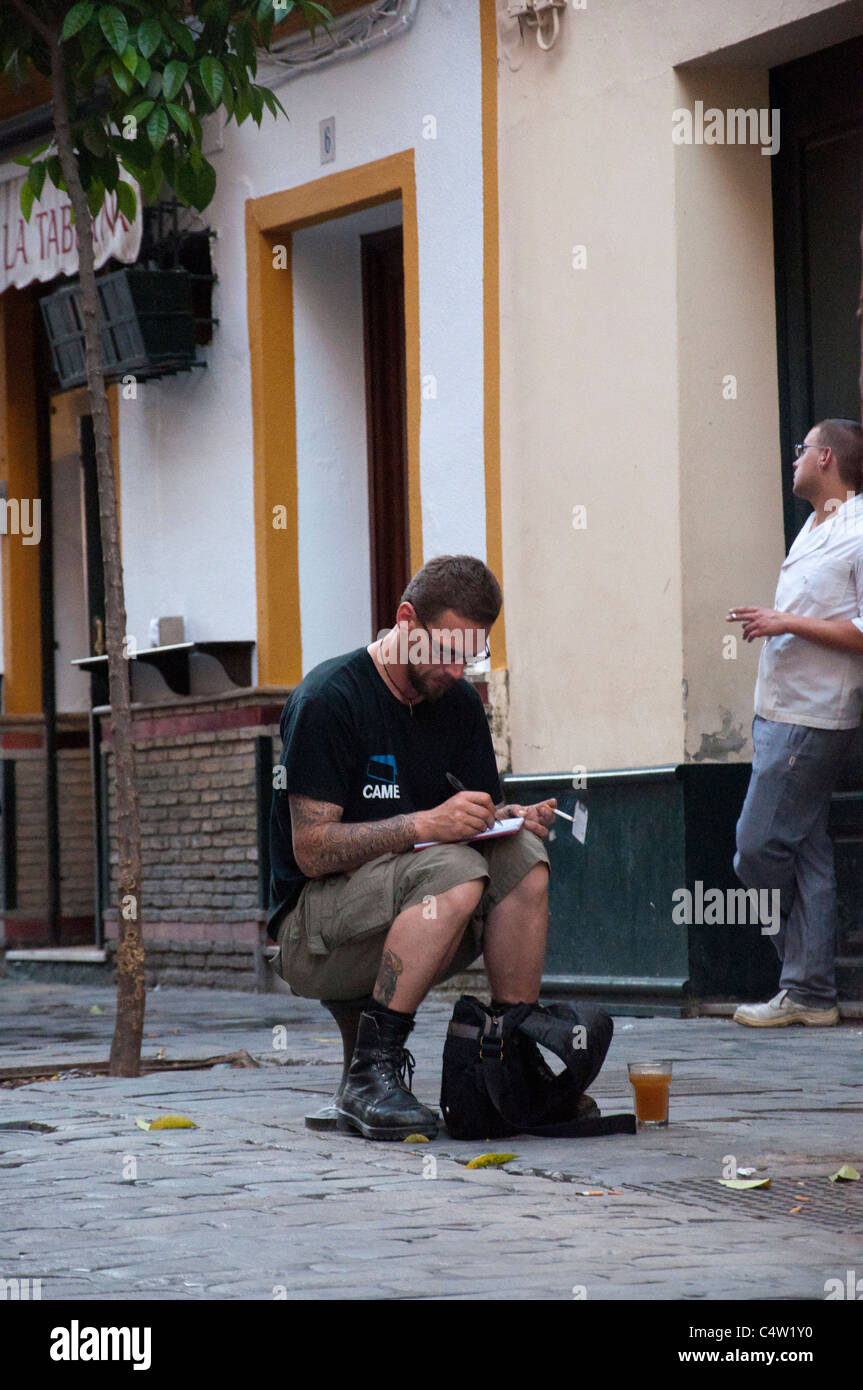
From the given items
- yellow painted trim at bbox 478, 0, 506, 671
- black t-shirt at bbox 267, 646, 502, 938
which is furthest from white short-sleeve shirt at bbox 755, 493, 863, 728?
black t-shirt at bbox 267, 646, 502, 938

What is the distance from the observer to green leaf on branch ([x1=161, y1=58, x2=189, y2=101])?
22.9 feet

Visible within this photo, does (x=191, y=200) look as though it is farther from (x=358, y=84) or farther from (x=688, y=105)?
(x=358, y=84)

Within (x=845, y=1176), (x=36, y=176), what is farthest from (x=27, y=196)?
(x=845, y=1176)

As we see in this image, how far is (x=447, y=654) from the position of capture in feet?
17.6

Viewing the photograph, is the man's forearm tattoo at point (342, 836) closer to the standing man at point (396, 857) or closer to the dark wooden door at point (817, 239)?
the standing man at point (396, 857)

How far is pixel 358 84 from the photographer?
10359 mm

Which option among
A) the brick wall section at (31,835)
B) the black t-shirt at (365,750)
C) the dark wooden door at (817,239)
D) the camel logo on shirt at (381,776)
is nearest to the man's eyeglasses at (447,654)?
the black t-shirt at (365,750)

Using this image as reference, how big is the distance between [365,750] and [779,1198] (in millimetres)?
1605

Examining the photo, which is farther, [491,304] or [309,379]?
[309,379]

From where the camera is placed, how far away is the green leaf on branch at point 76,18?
6.80m

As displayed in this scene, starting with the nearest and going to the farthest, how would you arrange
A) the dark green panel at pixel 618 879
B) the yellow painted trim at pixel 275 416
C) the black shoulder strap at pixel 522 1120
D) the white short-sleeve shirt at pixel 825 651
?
the black shoulder strap at pixel 522 1120 → the white short-sleeve shirt at pixel 825 651 → the dark green panel at pixel 618 879 → the yellow painted trim at pixel 275 416

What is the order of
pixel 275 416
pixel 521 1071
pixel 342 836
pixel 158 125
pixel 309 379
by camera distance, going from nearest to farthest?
pixel 521 1071 → pixel 342 836 → pixel 158 125 → pixel 275 416 → pixel 309 379

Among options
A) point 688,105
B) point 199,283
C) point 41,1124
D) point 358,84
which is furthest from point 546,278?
point 41,1124

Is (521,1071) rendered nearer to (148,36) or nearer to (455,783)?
(455,783)
